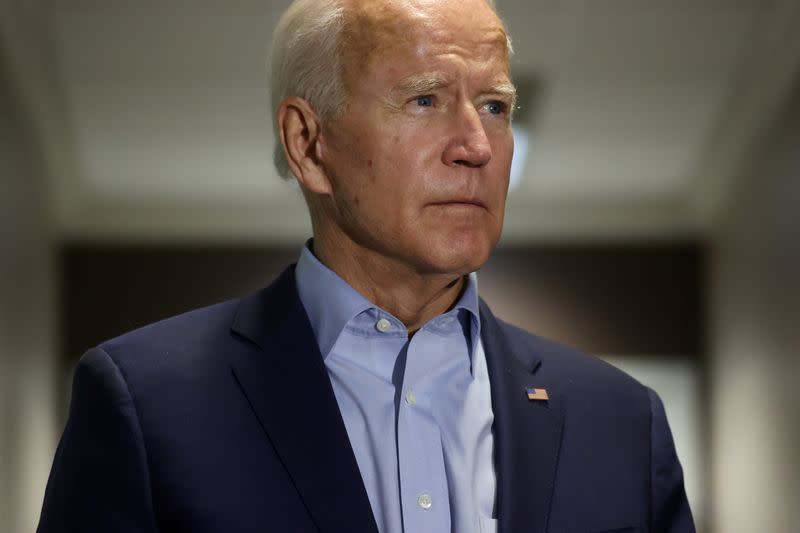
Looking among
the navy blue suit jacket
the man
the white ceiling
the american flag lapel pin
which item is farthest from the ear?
the white ceiling

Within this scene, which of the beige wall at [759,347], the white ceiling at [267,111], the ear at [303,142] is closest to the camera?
the ear at [303,142]

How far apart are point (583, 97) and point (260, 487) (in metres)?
4.07

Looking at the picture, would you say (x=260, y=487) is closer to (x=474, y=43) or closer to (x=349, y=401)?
(x=349, y=401)

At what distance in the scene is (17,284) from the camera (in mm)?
4965

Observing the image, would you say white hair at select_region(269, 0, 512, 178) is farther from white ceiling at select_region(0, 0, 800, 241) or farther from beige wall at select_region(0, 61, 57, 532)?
beige wall at select_region(0, 61, 57, 532)

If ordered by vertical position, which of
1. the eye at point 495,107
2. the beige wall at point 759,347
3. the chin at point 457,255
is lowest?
the beige wall at point 759,347

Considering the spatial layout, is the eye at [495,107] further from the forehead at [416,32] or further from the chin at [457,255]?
the chin at [457,255]

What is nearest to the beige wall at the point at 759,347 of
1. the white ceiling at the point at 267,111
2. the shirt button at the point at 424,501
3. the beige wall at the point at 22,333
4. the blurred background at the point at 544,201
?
the blurred background at the point at 544,201

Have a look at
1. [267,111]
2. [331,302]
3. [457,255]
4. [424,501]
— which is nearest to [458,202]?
[457,255]

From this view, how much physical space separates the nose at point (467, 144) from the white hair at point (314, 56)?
143 millimetres

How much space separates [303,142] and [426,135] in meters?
0.19

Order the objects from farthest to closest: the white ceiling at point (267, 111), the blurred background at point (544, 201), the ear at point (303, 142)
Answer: the blurred background at point (544, 201)
the white ceiling at point (267, 111)
the ear at point (303, 142)

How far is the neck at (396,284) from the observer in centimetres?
146

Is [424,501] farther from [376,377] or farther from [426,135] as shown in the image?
[426,135]
